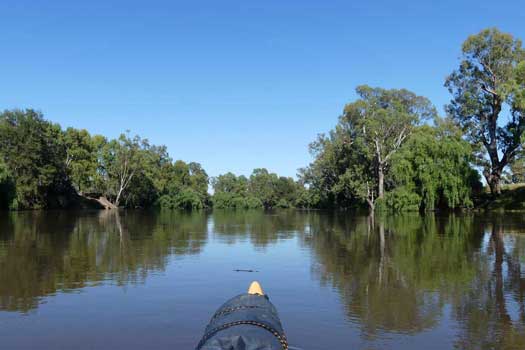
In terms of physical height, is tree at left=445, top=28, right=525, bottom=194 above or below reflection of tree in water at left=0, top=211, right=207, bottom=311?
above

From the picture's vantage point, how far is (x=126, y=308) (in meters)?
8.63

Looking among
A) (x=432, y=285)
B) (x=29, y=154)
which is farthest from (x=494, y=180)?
(x=29, y=154)

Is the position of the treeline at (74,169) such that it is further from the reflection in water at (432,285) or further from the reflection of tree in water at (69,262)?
the reflection in water at (432,285)

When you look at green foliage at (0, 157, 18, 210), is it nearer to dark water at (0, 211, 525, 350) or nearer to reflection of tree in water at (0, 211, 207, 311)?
reflection of tree in water at (0, 211, 207, 311)

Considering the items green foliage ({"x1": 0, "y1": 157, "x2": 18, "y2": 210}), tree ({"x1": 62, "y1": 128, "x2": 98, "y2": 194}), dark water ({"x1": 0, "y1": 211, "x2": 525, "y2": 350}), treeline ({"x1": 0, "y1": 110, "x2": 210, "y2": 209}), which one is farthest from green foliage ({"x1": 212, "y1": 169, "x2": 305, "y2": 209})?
dark water ({"x1": 0, "y1": 211, "x2": 525, "y2": 350})

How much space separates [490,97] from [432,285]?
4720 centimetres

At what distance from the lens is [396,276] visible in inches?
478

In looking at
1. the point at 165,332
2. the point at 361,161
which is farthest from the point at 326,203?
the point at 165,332

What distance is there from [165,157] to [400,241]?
9146cm

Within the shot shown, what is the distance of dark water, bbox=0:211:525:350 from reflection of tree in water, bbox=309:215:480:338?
0.04 metres

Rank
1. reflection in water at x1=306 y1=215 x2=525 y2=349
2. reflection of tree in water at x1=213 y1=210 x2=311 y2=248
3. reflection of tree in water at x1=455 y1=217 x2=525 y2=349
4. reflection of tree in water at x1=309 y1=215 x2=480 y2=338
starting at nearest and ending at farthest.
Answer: reflection of tree in water at x1=455 y1=217 x2=525 y2=349
reflection in water at x1=306 y1=215 x2=525 y2=349
reflection of tree in water at x1=309 y1=215 x2=480 y2=338
reflection of tree in water at x1=213 y1=210 x2=311 y2=248

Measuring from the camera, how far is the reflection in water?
738 cm

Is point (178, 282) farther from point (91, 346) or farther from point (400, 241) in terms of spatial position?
point (400, 241)

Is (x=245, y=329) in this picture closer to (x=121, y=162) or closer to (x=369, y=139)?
(x=369, y=139)
